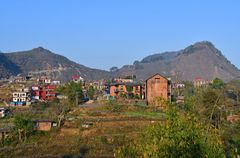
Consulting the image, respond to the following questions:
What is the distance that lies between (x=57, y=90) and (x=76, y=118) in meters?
23.2

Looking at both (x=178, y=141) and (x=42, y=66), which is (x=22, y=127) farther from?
(x=42, y=66)

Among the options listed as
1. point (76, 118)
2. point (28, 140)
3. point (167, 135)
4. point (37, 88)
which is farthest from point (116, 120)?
point (37, 88)

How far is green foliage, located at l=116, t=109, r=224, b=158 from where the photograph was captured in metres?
7.77

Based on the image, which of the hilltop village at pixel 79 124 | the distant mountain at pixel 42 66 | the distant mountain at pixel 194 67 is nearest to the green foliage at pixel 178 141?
the hilltop village at pixel 79 124

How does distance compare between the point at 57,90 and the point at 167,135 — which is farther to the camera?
the point at 57,90

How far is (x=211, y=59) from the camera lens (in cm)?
17112

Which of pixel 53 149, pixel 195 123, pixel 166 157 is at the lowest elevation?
pixel 53 149

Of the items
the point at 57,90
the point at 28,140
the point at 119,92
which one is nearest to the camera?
the point at 28,140

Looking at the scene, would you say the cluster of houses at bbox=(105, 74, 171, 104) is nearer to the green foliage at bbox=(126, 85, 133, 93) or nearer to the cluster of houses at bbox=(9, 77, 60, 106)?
the green foliage at bbox=(126, 85, 133, 93)

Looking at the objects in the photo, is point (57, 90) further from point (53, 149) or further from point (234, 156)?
point (234, 156)

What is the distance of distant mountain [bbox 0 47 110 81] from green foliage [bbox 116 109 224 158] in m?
122

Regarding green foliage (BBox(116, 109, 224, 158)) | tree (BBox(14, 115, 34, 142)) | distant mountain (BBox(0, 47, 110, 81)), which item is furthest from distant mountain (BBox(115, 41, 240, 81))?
green foliage (BBox(116, 109, 224, 158))

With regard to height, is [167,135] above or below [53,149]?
above

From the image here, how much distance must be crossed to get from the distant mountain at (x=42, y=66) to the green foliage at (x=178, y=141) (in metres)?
122
